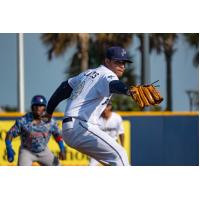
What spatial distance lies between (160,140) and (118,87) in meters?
9.05

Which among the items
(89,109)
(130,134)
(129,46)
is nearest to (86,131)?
(89,109)

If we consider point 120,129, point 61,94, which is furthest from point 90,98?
point 120,129

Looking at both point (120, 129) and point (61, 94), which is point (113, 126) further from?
point (61, 94)

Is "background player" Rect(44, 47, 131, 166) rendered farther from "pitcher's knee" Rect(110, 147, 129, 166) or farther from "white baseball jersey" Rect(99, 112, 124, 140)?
"white baseball jersey" Rect(99, 112, 124, 140)

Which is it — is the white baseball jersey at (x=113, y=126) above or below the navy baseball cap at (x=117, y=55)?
below

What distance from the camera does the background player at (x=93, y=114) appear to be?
8547mm

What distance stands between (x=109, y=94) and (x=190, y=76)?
1350cm

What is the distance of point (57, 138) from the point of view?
516 inches

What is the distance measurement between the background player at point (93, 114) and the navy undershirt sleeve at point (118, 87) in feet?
0.48

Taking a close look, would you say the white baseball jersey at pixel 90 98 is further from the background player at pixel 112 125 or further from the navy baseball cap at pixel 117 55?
the background player at pixel 112 125

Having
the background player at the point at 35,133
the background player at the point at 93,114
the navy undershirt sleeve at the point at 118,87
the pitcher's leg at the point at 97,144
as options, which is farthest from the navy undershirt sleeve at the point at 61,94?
the background player at the point at 35,133

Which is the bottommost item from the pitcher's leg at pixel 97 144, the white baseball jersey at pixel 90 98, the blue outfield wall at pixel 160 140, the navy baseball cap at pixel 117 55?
the blue outfield wall at pixel 160 140

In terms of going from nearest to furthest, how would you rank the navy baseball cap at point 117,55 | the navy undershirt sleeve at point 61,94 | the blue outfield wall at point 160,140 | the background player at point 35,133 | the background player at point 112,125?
the navy baseball cap at point 117,55 < the navy undershirt sleeve at point 61,94 < the background player at point 35,133 < the background player at point 112,125 < the blue outfield wall at point 160,140
